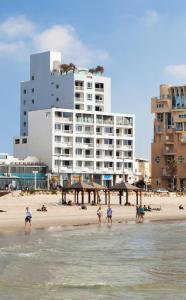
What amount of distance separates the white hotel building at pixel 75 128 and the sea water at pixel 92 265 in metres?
59.9

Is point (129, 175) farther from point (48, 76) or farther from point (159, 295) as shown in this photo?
point (159, 295)

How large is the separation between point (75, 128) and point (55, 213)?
155ft

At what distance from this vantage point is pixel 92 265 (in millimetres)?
23484

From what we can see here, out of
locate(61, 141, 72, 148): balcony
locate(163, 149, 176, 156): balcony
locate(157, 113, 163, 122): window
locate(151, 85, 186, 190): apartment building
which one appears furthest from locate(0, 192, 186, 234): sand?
locate(157, 113, 163, 122): window

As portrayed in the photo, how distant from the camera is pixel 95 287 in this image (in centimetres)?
1850

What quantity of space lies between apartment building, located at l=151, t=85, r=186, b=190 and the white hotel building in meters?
7.21

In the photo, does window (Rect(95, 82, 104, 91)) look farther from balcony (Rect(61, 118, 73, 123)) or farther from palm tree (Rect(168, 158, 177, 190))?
palm tree (Rect(168, 158, 177, 190))

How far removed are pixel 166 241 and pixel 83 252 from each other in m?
7.96

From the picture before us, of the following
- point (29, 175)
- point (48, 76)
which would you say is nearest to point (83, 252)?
point (29, 175)

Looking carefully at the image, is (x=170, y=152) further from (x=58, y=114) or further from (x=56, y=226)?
(x=56, y=226)

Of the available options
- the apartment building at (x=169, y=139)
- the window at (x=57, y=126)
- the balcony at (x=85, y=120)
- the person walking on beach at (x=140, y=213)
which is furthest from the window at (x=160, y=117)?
the person walking on beach at (x=140, y=213)

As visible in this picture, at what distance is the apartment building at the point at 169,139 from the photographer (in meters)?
108

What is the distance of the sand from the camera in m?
46.2

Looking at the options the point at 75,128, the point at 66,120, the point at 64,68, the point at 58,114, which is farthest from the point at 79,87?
the point at 75,128
